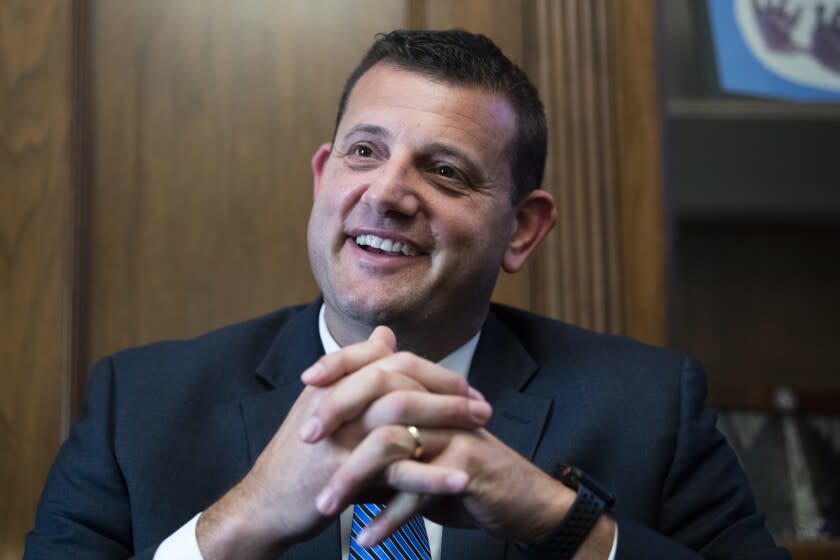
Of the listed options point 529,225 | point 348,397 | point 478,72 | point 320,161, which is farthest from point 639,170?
point 348,397

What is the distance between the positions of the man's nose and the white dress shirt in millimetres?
266

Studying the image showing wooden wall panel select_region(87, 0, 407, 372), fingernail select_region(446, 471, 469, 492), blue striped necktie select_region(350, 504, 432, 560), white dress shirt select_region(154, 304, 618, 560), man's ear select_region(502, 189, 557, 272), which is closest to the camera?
fingernail select_region(446, 471, 469, 492)

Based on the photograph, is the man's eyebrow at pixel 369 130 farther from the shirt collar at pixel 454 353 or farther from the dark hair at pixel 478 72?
the shirt collar at pixel 454 353

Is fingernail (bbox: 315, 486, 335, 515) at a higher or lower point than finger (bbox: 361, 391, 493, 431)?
lower

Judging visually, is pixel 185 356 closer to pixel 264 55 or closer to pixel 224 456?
pixel 224 456

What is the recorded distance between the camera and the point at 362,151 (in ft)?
5.05

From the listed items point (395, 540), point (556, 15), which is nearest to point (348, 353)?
point (395, 540)

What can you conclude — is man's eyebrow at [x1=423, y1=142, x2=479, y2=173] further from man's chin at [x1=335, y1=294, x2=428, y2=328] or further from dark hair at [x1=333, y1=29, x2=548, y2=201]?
man's chin at [x1=335, y1=294, x2=428, y2=328]

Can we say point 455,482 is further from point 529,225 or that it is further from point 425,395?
point 529,225

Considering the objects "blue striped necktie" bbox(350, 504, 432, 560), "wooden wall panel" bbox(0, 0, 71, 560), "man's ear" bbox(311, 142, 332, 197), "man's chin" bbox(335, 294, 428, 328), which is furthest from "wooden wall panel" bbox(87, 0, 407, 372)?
"blue striped necktie" bbox(350, 504, 432, 560)

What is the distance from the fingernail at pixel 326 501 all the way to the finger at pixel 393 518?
5 centimetres

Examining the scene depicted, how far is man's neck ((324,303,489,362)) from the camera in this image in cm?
152

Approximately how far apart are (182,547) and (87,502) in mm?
265

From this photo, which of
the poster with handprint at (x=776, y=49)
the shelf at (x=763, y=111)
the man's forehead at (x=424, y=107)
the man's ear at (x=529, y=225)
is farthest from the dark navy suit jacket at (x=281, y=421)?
the shelf at (x=763, y=111)
